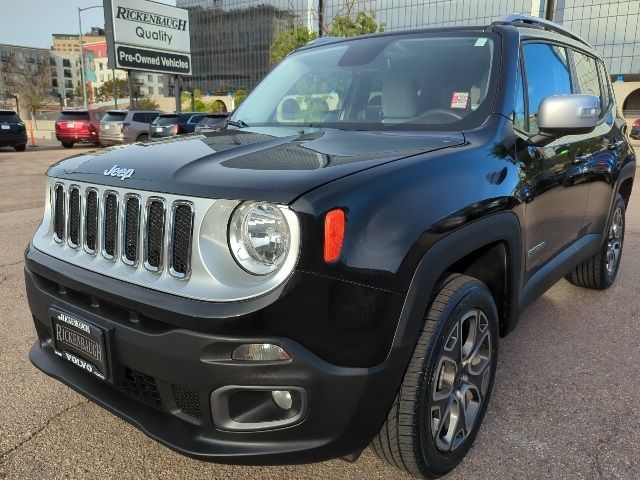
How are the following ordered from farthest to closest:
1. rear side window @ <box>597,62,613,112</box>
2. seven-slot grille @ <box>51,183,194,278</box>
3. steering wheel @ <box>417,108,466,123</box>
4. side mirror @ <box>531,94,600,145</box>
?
1. rear side window @ <box>597,62,613,112</box>
2. steering wheel @ <box>417,108,466,123</box>
3. side mirror @ <box>531,94,600,145</box>
4. seven-slot grille @ <box>51,183,194,278</box>

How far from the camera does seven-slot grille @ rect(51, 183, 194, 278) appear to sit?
5.91ft

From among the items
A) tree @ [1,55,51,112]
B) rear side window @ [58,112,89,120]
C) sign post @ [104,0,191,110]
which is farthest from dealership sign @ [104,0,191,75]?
tree @ [1,55,51,112]

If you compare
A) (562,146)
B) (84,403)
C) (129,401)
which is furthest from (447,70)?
(84,403)

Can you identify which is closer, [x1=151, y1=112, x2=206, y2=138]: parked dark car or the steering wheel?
the steering wheel

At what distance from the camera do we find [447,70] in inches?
112

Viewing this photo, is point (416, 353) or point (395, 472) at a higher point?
point (416, 353)

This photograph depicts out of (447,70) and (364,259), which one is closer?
(364,259)

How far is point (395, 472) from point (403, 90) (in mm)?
1859

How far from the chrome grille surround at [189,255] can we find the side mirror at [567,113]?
1.52 m

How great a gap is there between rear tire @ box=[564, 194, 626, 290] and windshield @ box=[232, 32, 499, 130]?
2.01m

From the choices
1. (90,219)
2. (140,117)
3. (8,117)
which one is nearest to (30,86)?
(8,117)

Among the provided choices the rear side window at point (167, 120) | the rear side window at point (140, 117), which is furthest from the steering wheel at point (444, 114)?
the rear side window at point (140, 117)

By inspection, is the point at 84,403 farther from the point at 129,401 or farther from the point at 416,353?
the point at 416,353

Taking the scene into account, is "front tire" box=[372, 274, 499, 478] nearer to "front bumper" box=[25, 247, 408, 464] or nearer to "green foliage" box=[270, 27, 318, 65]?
"front bumper" box=[25, 247, 408, 464]
